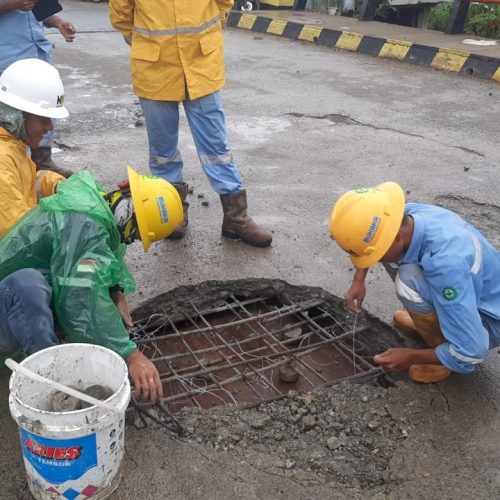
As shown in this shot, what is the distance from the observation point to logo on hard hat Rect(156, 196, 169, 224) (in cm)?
268

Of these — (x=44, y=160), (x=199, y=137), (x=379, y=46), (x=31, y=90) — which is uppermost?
(x=31, y=90)

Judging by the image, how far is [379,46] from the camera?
31.7ft

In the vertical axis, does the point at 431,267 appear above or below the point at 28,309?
above

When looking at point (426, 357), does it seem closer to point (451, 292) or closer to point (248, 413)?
point (451, 292)

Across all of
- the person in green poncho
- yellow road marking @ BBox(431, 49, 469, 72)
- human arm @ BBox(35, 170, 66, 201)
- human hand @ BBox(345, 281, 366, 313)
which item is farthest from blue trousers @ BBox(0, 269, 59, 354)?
yellow road marking @ BBox(431, 49, 469, 72)

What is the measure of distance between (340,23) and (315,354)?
9.07 meters

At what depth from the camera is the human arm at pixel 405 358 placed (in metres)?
2.81

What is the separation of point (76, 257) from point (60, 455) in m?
0.76

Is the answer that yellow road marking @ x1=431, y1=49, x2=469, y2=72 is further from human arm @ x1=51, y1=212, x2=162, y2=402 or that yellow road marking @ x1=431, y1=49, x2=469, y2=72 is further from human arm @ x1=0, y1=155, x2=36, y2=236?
human arm @ x1=51, y1=212, x2=162, y2=402

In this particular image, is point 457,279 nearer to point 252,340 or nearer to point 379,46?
point 252,340

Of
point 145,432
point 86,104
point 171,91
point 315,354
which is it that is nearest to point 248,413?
point 145,432

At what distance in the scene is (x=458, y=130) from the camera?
6211 mm

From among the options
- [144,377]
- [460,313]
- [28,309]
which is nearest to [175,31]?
[28,309]

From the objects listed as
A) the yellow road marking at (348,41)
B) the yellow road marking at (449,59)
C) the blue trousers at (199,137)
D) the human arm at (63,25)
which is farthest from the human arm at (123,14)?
the yellow road marking at (348,41)
